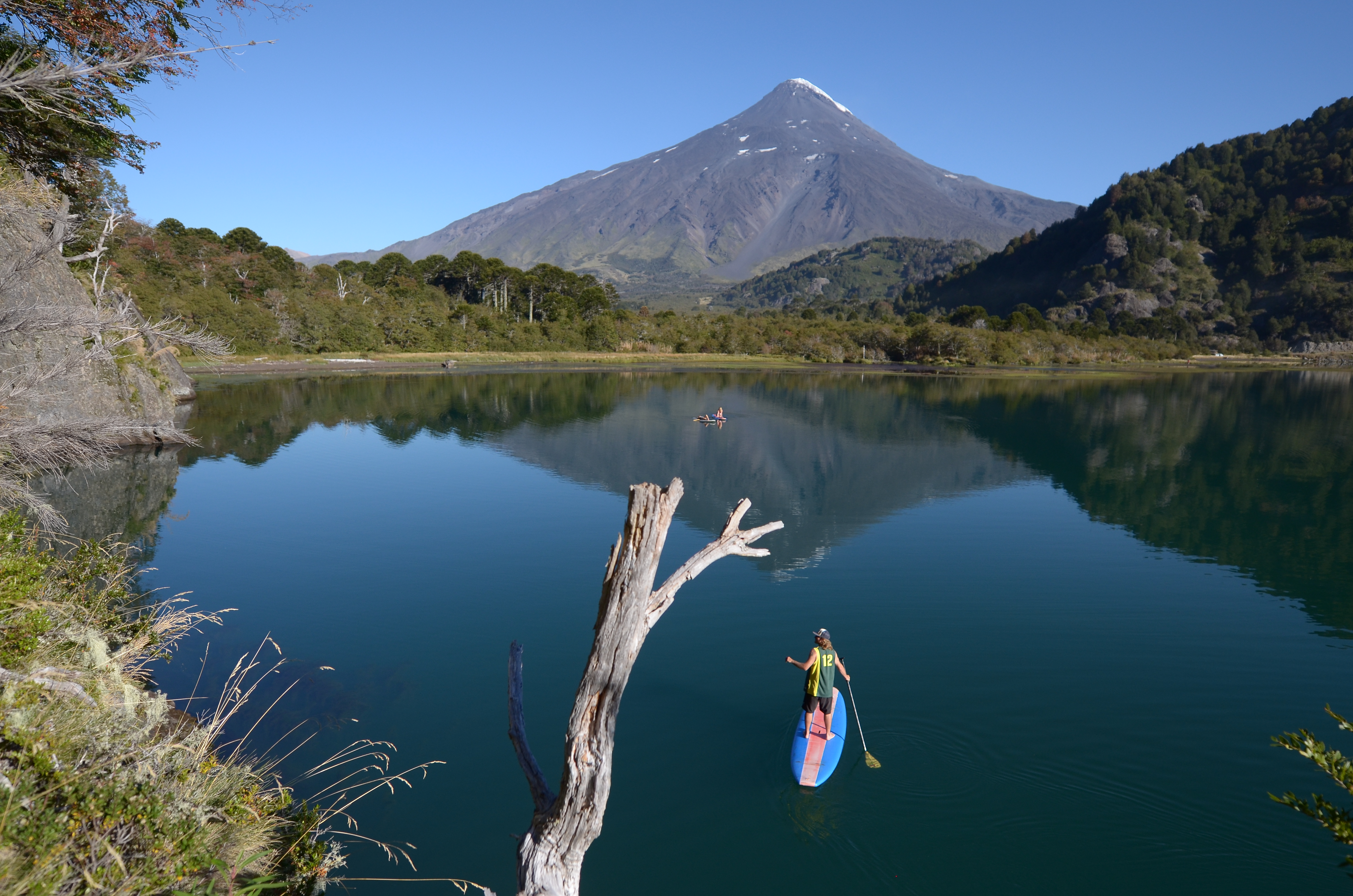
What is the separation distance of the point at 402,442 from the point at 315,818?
3063 cm

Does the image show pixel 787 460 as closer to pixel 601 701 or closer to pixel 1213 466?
pixel 1213 466

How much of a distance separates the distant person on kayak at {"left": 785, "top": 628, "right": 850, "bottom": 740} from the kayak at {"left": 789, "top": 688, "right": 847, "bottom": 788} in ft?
0.12

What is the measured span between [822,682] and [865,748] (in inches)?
58.9

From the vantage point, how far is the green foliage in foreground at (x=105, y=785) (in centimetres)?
413

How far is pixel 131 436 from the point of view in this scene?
28.8 metres

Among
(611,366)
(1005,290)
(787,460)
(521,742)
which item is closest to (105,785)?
(521,742)

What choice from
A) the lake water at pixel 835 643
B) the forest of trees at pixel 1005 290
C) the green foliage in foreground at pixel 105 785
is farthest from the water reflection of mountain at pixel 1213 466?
the forest of trees at pixel 1005 290

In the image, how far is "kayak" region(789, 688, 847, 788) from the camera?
29.2 feet

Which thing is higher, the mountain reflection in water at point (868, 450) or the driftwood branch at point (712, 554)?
the driftwood branch at point (712, 554)

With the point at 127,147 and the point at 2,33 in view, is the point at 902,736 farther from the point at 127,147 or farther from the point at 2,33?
the point at 2,33

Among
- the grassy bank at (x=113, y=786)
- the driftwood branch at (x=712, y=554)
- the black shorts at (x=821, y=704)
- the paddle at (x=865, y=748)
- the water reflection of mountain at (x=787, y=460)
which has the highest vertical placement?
the driftwood branch at (x=712, y=554)

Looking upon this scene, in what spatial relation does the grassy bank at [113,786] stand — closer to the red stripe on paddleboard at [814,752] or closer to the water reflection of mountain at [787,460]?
the red stripe on paddleboard at [814,752]

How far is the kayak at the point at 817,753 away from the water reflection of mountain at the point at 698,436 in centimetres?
851

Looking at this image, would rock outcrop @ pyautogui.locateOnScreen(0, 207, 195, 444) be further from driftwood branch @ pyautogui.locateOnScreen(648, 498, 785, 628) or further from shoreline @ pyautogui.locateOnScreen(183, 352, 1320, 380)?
shoreline @ pyautogui.locateOnScreen(183, 352, 1320, 380)
